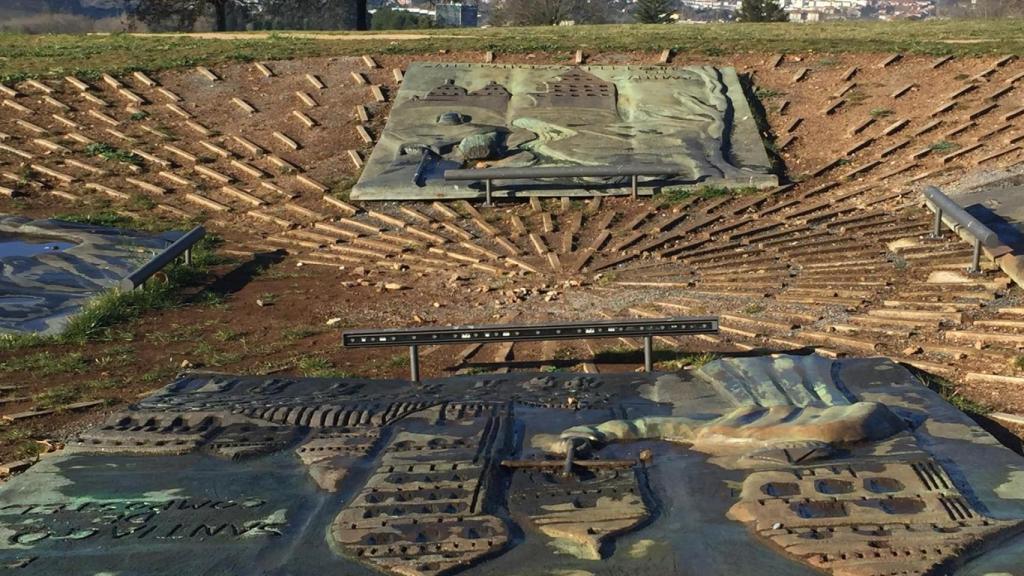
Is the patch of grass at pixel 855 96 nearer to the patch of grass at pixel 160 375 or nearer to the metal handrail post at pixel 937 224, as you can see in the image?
the metal handrail post at pixel 937 224

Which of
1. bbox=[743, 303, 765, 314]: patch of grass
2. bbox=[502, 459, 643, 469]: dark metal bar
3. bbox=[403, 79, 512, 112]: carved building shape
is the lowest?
bbox=[743, 303, 765, 314]: patch of grass

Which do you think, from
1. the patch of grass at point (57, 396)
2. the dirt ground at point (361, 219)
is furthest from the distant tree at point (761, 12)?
the patch of grass at point (57, 396)

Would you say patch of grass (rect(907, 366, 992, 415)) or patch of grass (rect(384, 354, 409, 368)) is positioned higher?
patch of grass (rect(907, 366, 992, 415))

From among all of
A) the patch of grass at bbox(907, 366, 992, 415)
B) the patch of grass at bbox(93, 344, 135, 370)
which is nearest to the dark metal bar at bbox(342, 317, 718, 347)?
the patch of grass at bbox(907, 366, 992, 415)

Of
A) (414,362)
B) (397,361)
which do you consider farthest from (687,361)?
(397,361)

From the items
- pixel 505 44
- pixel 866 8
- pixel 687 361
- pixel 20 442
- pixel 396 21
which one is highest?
pixel 866 8

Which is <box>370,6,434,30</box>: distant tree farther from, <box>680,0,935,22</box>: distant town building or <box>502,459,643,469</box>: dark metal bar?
<box>680,0,935,22</box>: distant town building

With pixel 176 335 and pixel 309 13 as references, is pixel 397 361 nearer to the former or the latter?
pixel 176 335
